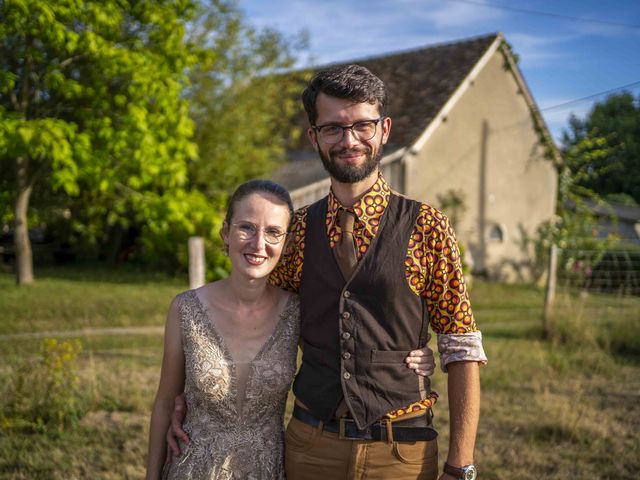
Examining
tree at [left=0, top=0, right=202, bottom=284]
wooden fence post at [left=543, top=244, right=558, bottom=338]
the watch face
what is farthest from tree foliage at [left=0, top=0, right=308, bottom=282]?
the watch face

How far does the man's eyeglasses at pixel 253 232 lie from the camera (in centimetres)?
239

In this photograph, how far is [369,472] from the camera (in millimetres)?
2197

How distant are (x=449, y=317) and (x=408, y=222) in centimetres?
36

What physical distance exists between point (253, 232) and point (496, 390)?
16.8ft

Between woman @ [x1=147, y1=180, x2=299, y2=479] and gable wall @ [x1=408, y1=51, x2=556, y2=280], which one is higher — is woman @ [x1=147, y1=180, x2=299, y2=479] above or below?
below

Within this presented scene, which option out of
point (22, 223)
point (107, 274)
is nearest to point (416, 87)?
point (107, 274)

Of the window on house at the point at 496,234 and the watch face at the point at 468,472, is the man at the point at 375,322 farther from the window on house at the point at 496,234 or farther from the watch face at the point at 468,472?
the window on house at the point at 496,234

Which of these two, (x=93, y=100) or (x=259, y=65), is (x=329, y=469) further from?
(x=259, y=65)

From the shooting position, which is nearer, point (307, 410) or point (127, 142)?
point (307, 410)

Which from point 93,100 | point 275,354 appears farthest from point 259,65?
point 275,354

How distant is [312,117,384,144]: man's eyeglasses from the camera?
2.22 meters

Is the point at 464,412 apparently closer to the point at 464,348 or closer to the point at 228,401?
the point at 464,348

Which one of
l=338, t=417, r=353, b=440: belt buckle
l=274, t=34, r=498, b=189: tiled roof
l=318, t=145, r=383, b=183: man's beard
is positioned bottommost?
l=338, t=417, r=353, b=440: belt buckle

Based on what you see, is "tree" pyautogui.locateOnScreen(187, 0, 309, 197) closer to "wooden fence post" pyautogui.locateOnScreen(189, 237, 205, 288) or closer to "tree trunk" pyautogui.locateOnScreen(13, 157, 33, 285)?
"tree trunk" pyautogui.locateOnScreen(13, 157, 33, 285)
